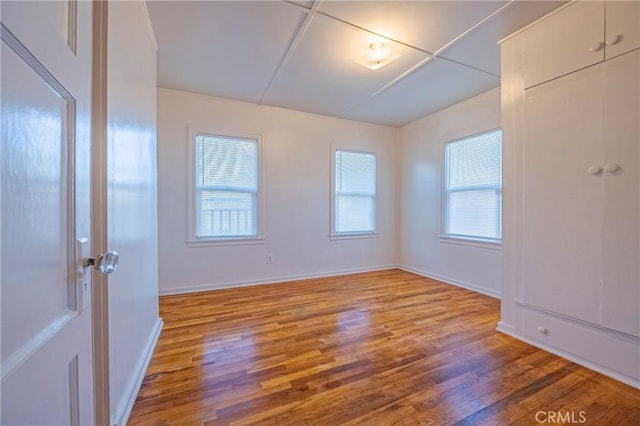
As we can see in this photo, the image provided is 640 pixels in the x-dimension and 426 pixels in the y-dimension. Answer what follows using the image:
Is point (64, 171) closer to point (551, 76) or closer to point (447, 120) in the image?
point (551, 76)

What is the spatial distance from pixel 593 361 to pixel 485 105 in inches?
108

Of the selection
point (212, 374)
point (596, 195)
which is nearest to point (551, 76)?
point (596, 195)

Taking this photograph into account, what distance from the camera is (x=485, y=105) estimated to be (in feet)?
10.8

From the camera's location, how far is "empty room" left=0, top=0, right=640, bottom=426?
649 mm

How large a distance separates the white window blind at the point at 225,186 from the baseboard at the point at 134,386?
164 cm

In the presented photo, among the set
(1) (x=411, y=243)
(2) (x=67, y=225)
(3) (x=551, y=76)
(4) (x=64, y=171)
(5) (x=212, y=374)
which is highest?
(3) (x=551, y=76)

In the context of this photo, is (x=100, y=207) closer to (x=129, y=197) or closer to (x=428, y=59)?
(x=129, y=197)

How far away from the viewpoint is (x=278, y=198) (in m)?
3.86

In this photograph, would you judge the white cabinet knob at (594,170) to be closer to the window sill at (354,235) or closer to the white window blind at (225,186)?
the window sill at (354,235)

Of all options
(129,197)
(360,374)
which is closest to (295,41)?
(129,197)

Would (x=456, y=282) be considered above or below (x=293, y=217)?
below

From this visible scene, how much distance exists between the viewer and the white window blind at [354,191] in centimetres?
431

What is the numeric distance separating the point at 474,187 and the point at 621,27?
6.64ft

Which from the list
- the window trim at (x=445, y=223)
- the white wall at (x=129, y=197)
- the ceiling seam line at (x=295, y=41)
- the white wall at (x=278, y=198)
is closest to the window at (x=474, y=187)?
the window trim at (x=445, y=223)
